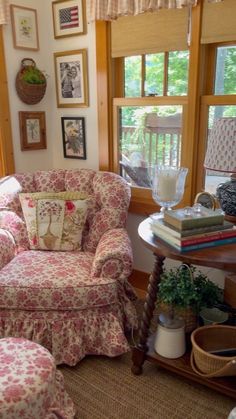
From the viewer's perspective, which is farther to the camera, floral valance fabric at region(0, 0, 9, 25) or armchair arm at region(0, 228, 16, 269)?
floral valance fabric at region(0, 0, 9, 25)

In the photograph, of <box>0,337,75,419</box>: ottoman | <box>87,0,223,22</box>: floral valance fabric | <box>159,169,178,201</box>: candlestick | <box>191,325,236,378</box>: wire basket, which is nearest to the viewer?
<box>0,337,75,419</box>: ottoman

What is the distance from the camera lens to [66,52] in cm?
267

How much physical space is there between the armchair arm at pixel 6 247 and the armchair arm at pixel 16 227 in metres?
0.06

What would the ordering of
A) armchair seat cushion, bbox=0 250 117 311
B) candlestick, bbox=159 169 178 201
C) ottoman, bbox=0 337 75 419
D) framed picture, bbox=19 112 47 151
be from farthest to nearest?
framed picture, bbox=19 112 47 151 → armchair seat cushion, bbox=0 250 117 311 → candlestick, bbox=159 169 178 201 → ottoman, bbox=0 337 75 419

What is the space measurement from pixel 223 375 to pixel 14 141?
83.0 inches

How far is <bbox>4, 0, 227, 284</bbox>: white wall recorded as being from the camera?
2574mm

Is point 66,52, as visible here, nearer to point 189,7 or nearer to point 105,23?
point 105,23

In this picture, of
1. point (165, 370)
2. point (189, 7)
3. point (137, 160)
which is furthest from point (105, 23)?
point (165, 370)

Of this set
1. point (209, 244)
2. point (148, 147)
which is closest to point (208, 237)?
point (209, 244)

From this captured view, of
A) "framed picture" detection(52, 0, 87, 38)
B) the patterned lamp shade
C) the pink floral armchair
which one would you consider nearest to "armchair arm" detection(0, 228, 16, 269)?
the pink floral armchair

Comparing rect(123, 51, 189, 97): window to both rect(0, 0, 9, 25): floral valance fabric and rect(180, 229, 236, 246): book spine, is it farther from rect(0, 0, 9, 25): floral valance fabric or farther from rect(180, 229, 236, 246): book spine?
rect(180, 229, 236, 246): book spine

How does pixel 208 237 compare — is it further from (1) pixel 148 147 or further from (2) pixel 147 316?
(1) pixel 148 147

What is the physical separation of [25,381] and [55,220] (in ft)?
3.63

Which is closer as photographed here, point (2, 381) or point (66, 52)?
point (2, 381)
